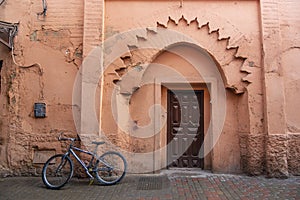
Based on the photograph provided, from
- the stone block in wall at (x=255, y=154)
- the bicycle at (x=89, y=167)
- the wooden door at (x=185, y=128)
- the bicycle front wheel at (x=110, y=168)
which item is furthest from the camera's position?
the wooden door at (x=185, y=128)

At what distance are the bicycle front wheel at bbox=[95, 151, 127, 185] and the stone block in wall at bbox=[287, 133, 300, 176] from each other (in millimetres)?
3845

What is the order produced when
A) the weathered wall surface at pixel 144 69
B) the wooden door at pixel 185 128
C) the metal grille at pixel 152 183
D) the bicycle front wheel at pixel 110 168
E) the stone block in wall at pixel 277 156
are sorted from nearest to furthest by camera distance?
the metal grille at pixel 152 183
the bicycle front wheel at pixel 110 168
the stone block in wall at pixel 277 156
the weathered wall surface at pixel 144 69
the wooden door at pixel 185 128

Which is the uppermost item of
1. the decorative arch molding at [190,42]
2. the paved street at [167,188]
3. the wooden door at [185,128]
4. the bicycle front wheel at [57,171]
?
the decorative arch molding at [190,42]

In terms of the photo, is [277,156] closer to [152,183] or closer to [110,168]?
[152,183]

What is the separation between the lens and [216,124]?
21.9ft

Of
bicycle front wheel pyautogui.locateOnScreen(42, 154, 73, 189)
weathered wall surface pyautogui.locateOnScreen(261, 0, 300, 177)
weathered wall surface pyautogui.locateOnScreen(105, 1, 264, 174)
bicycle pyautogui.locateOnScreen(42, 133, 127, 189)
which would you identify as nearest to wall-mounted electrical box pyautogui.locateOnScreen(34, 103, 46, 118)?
bicycle pyautogui.locateOnScreen(42, 133, 127, 189)

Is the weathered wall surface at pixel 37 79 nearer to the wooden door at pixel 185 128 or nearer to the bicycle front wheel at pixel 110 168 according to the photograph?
the bicycle front wheel at pixel 110 168

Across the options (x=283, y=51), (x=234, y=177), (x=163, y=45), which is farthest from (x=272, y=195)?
(x=163, y=45)

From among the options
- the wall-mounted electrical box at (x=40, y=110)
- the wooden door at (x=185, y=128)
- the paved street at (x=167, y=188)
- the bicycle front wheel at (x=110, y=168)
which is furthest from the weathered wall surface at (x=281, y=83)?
the wall-mounted electrical box at (x=40, y=110)

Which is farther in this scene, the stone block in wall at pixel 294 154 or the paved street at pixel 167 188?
the stone block in wall at pixel 294 154

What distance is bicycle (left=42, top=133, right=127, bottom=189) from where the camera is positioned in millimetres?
5555

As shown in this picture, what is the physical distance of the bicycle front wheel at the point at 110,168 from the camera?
5.69 metres

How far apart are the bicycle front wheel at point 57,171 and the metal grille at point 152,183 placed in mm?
1492

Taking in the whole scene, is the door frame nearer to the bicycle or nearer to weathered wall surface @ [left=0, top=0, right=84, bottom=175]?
the bicycle
